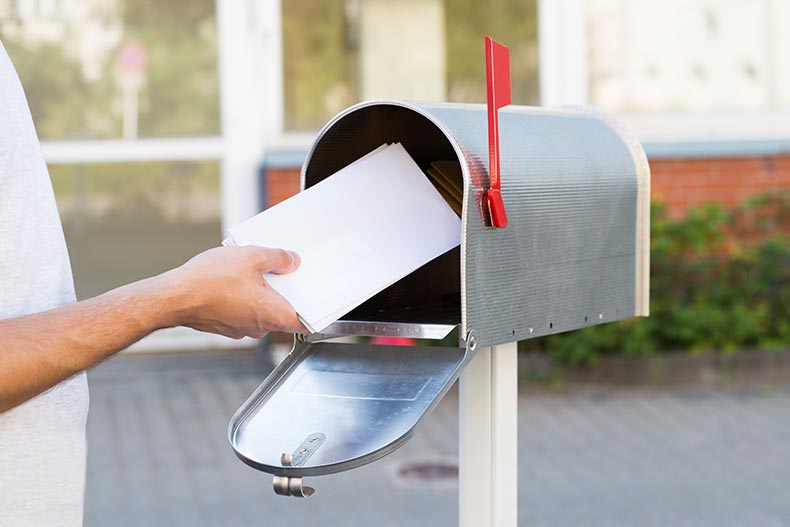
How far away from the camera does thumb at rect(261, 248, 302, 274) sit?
1.74m

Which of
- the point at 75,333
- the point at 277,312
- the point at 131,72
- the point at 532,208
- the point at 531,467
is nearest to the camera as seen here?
the point at 75,333

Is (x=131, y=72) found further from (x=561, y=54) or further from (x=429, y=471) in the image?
(x=429, y=471)

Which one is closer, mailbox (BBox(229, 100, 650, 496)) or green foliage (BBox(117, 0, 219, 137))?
mailbox (BBox(229, 100, 650, 496))

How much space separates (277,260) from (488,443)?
62 cm

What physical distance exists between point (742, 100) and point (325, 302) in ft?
23.8

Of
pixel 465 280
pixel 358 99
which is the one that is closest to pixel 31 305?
pixel 465 280

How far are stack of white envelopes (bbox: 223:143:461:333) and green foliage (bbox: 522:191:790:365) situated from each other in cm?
528

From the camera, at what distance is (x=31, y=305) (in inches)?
67.2

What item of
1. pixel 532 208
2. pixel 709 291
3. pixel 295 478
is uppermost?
pixel 532 208

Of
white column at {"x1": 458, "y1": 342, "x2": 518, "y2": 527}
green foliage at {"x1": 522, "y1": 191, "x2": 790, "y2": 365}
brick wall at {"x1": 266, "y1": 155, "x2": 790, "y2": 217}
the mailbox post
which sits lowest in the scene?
green foliage at {"x1": 522, "y1": 191, "x2": 790, "y2": 365}

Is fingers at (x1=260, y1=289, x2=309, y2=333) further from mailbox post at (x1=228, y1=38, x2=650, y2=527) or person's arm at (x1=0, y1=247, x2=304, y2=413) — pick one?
mailbox post at (x1=228, y1=38, x2=650, y2=527)

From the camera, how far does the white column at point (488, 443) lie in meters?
2.15

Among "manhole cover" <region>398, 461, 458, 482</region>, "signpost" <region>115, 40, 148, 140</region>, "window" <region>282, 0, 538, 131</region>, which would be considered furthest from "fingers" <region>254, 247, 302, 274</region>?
"signpost" <region>115, 40, 148, 140</region>

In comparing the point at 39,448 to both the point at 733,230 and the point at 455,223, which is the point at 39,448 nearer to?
the point at 455,223
